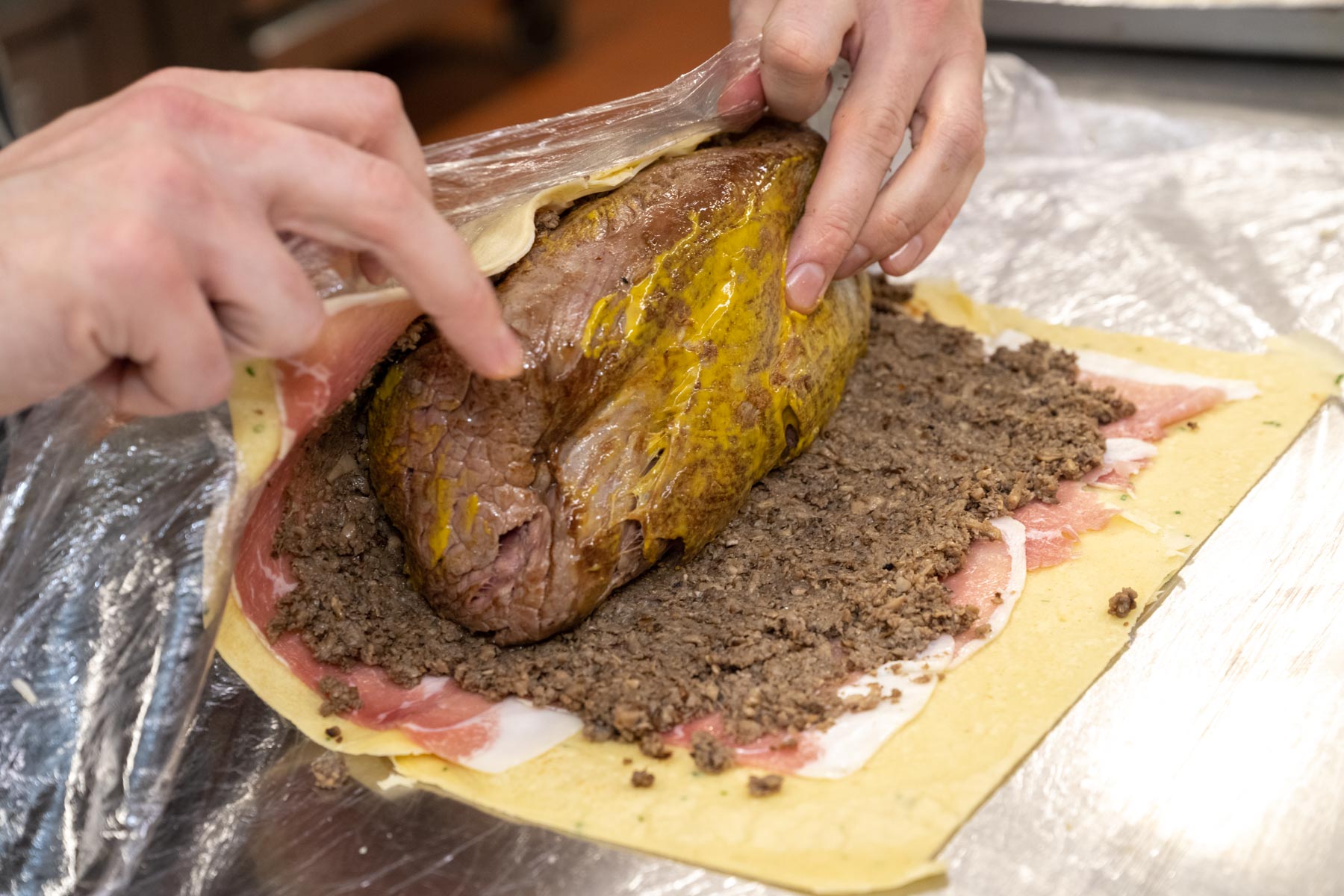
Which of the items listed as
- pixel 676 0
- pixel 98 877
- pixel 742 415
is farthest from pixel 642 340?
pixel 676 0

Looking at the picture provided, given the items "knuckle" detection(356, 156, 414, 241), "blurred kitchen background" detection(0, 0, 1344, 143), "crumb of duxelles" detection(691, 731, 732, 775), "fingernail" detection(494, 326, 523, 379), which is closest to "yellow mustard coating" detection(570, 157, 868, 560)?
"fingernail" detection(494, 326, 523, 379)

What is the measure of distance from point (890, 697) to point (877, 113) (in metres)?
1.03

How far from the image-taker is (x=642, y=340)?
1.83m

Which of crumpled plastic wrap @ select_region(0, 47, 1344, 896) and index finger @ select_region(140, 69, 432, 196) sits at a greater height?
index finger @ select_region(140, 69, 432, 196)

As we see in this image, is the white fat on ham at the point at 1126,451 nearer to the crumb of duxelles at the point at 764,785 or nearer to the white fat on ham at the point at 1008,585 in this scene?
the white fat on ham at the point at 1008,585

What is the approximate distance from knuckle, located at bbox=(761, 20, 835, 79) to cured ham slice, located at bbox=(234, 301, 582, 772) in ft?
2.60

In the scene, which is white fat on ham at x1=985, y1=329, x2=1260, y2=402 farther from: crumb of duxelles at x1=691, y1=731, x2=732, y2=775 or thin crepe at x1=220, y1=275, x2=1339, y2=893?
crumb of duxelles at x1=691, y1=731, x2=732, y2=775

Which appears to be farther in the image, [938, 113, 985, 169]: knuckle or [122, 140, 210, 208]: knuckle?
[938, 113, 985, 169]: knuckle

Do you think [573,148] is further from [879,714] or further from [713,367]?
[879,714]

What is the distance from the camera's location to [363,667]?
1771 mm

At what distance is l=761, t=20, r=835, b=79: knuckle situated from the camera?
201 centimetres

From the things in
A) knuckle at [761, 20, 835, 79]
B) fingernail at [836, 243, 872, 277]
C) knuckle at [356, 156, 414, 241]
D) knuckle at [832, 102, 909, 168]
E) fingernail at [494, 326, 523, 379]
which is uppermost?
knuckle at [356, 156, 414, 241]

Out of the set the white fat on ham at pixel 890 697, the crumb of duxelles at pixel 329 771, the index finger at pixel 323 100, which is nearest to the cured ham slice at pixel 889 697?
the white fat on ham at pixel 890 697

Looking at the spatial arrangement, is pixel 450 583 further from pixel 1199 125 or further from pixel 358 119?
pixel 1199 125
